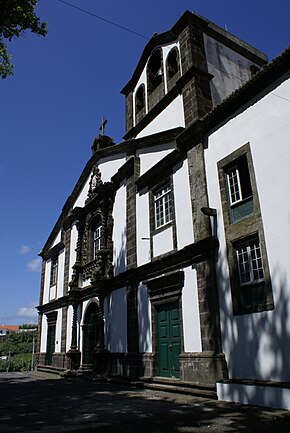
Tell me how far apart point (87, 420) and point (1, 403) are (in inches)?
137

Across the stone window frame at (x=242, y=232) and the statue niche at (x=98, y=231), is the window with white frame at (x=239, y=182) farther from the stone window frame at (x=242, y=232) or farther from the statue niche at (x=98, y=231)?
the statue niche at (x=98, y=231)

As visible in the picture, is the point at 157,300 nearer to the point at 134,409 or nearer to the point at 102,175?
the point at 134,409

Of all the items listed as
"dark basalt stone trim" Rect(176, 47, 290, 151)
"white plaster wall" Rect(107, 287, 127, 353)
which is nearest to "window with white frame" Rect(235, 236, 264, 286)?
"dark basalt stone trim" Rect(176, 47, 290, 151)

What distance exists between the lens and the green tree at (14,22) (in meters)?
7.79

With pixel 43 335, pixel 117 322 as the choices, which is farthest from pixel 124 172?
pixel 43 335

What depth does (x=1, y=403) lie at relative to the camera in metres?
8.77

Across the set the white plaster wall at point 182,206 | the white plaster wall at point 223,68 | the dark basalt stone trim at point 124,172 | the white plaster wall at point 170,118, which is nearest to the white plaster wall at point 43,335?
the dark basalt stone trim at point 124,172

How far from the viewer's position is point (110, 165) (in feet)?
52.7

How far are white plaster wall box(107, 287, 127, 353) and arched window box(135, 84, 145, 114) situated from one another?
7690 millimetres

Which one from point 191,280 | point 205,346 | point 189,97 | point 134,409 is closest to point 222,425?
point 134,409

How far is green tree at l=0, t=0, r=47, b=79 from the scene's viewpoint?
7785mm

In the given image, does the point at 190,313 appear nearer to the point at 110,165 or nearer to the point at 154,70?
the point at 110,165

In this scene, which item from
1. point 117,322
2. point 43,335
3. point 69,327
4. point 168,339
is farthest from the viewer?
point 43,335

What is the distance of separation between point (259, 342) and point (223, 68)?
32.2 feet
